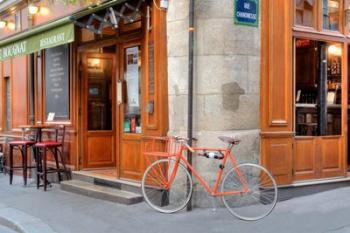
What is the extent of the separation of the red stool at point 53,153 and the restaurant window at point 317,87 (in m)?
4.68

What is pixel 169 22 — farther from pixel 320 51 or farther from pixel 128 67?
pixel 320 51

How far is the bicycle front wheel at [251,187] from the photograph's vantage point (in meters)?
7.02

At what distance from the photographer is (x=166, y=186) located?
757 cm

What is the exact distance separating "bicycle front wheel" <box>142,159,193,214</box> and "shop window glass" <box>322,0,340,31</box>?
368 centimetres

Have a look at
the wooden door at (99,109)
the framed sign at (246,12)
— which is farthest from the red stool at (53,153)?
the framed sign at (246,12)

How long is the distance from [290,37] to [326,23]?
3.51 ft

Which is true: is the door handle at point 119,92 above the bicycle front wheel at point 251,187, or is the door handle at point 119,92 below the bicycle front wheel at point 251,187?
above

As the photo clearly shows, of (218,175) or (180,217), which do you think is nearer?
(180,217)

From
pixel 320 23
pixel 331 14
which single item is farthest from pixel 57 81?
pixel 331 14

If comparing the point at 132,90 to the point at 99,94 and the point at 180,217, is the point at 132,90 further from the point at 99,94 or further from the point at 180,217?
the point at 180,217

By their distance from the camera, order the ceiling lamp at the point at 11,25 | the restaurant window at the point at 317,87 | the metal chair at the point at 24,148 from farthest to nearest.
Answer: the ceiling lamp at the point at 11,25
the metal chair at the point at 24,148
the restaurant window at the point at 317,87

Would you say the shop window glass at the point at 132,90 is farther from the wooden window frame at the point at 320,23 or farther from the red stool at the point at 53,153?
the wooden window frame at the point at 320,23

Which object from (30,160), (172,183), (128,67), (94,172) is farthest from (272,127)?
(30,160)

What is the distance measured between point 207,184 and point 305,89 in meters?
2.61
